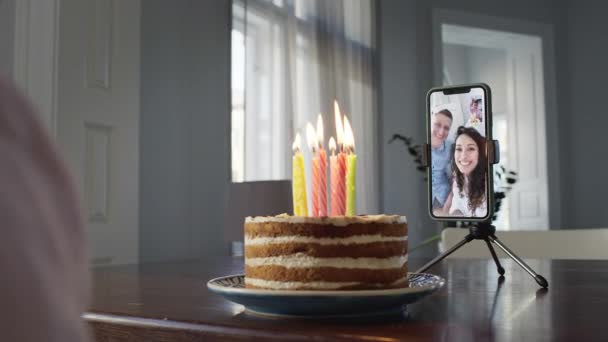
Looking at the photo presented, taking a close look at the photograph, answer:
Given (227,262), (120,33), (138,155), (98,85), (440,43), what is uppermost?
(440,43)

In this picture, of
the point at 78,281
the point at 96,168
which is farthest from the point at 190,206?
the point at 78,281

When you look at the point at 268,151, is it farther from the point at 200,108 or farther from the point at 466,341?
the point at 466,341

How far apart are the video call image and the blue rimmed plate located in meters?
0.38

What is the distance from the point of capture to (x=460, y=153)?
98cm

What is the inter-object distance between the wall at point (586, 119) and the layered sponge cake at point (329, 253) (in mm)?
5414

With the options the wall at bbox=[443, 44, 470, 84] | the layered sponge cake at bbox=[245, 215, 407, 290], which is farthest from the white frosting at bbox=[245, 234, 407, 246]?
the wall at bbox=[443, 44, 470, 84]

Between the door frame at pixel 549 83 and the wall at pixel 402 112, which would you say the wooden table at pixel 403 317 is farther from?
the door frame at pixel 549 83

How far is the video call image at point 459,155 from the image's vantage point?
96 centimetres

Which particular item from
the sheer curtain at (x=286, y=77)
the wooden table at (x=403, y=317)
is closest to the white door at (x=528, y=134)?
the sheer curtain at (x=286, y=77)

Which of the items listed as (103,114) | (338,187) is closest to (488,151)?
(338,187)

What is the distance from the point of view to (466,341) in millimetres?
505

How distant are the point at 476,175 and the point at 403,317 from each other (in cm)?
41

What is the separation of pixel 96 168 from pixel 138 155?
0.32 m

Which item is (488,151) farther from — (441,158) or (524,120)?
(524,120)
